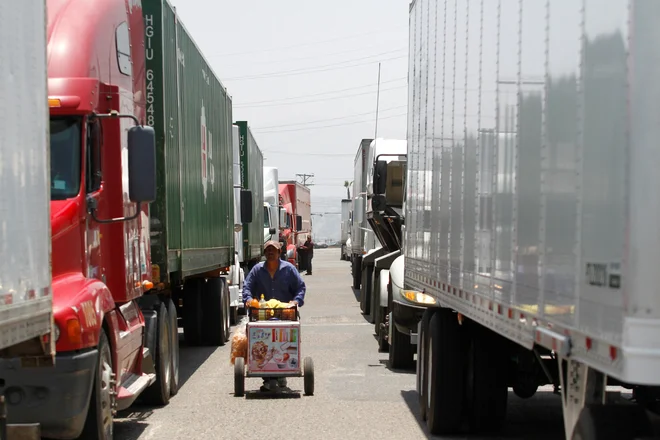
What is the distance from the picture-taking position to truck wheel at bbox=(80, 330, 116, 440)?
8.45m

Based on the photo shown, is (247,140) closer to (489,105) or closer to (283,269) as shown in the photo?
(283,269)

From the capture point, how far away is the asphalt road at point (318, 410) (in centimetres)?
1030

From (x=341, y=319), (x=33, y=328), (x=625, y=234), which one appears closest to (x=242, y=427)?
(x=33, y=328)

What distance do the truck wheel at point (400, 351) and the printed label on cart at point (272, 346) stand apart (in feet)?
10.5

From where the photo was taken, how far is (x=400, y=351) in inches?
595

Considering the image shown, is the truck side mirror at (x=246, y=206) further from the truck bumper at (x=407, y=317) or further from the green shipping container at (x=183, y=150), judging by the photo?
the truck bumper at (x=407, y=317)

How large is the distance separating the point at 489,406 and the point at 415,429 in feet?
3.50

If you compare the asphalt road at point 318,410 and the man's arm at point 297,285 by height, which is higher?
the man's arm at point 297,285

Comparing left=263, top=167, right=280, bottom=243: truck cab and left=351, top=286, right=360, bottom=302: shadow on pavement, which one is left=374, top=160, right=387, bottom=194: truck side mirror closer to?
left=351, top=286, right=360, bottom=302: shadow on pavement

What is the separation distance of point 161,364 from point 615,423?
7.72m

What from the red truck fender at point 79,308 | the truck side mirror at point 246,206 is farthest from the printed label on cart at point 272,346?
the truck side mirror at point 246,206

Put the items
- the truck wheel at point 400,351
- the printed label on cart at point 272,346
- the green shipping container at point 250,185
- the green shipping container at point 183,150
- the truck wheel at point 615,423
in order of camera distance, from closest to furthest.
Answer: the truck wheel at point 615,423 < the printed label on cart at point 272,346 < the green shipping container at point 183,150 < the truck wheel at point 400,351 < the green shipping container at point 250,185

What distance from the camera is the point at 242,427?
34.6ft

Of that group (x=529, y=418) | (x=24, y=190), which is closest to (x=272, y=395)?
(x=529, y=418)
